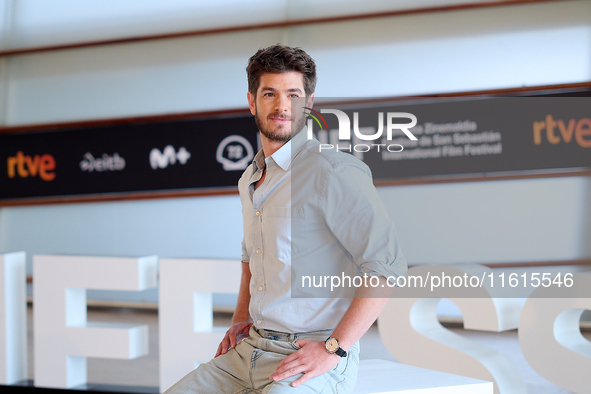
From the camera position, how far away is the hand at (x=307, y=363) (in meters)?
1.34

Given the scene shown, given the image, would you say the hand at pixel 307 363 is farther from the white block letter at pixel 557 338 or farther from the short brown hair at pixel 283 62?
the white block letter at pixel 557 338

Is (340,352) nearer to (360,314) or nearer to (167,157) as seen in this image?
(360,314)

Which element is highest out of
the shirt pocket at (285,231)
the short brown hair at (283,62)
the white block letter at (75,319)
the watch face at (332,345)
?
the short brown hair at (283,62)

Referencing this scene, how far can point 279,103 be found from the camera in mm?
1524

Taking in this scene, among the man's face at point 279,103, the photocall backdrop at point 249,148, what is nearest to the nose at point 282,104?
the man's face at point 279,103

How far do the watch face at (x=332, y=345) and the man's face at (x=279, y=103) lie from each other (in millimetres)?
558

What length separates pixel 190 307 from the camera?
2.68 m

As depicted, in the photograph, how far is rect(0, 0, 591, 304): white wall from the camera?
404cm

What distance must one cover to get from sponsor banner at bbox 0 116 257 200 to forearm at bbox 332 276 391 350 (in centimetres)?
323

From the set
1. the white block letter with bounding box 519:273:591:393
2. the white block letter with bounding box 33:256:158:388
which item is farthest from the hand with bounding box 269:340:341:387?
the white block letter with bounding box 33:256:158:388

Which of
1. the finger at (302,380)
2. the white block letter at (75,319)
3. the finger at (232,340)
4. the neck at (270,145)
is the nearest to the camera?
the finger at (302,380)

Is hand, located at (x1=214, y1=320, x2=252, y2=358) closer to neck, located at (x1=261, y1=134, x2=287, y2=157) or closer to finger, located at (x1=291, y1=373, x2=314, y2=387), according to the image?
finger, located at (x1=291, y1=373, x2=314, y2=387)

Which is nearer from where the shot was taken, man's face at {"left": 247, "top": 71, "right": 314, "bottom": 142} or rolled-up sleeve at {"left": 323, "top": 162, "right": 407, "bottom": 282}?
rolled-up sleeve at {"left": 323, "top": 162, "right": 407, "bottom": 282}

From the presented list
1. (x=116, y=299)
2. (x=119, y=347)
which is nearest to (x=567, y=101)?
(x=119, y=347)
